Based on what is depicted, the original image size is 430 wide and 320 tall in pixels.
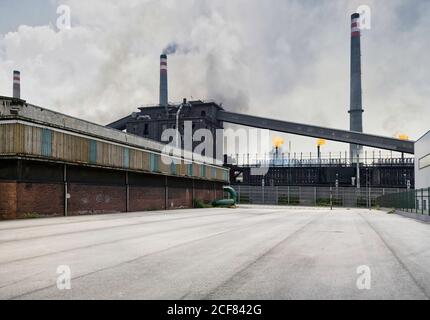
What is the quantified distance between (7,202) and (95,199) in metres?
6.94

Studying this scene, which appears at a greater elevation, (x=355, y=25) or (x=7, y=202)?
(x=355, y=25)

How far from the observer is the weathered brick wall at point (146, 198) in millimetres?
31553

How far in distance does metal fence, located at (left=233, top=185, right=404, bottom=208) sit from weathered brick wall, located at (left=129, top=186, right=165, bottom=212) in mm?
27586

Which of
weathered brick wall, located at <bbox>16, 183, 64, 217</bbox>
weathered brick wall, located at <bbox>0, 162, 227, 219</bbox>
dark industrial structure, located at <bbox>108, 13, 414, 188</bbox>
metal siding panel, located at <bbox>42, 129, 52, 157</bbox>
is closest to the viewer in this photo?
weathered brick wall, located at <bbox>0, 162, 227, 219</bbox>

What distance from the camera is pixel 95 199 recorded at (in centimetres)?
2653

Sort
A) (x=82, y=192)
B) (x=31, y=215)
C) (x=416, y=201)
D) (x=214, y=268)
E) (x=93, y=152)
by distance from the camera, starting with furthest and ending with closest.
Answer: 1. (x=93, y=152)
2. (x=416, y=201)
3. (x=82, y=192)
4. (x=31, y=215)
5. (x=214, y=268)

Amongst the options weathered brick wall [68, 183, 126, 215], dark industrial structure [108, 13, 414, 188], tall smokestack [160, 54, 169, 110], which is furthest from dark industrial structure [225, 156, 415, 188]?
weathered brick wall [68, 183, 126, 215]

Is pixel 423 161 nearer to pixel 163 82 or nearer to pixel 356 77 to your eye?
pixel 356 77

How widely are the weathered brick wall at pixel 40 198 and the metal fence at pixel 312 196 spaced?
41.3 metres

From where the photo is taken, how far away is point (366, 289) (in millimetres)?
5820

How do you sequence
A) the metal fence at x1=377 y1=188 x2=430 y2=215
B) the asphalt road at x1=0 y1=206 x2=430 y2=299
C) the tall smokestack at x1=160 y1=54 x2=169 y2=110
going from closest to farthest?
the asphalt road at x1=0 y1=206 x2=430 y2=299, the metal fence at x1=377 y1=188 x2=430 y2=215, the tall smokestack at x1=160 y1=54 x2=169 y2=110

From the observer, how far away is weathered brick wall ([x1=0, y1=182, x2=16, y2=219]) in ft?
65.6

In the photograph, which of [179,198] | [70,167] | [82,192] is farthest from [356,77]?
[70,167]

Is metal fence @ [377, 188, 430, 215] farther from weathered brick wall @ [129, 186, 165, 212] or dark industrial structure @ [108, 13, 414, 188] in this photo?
dark industrial structure @ [108, 13, 414, 188]
